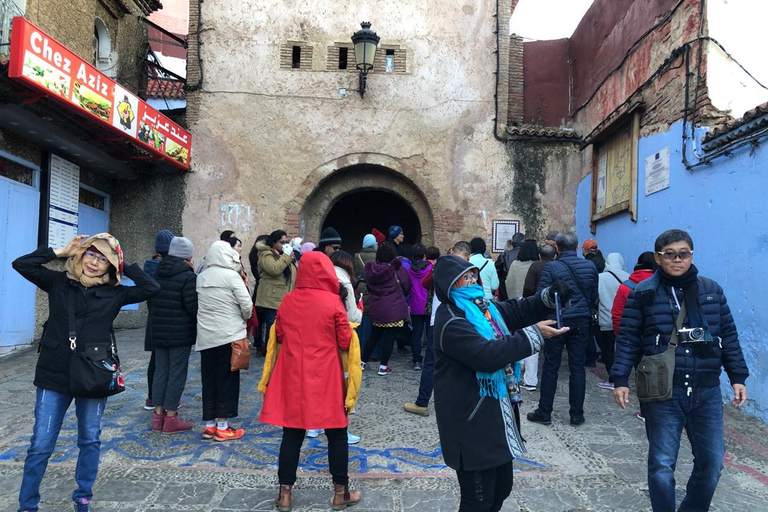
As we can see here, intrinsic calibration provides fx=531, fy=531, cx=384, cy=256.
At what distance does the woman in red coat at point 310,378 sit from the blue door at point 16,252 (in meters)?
6.01

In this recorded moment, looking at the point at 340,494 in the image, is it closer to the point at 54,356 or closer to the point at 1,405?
the point at 54,356

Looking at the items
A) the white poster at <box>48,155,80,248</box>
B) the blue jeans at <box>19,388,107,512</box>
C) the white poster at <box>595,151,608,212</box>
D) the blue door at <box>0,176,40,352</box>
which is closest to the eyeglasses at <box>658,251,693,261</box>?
the blue jeans at <box>19,388,107,512</box>

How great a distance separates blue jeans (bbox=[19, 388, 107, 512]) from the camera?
2.80 meters

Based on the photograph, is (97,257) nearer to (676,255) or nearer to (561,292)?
(561,292)

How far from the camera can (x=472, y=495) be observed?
2.31m

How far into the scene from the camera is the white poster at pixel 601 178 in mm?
8664

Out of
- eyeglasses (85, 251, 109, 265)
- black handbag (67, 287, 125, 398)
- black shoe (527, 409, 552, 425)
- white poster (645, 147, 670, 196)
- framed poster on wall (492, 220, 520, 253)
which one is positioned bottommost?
black shoe (527, 409, 552, 425)

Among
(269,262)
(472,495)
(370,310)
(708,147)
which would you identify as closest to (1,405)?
(269,262)

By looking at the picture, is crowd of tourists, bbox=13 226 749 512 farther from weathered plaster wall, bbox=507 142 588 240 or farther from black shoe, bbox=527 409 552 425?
weathered plaster wall, bbox=507 142 588 240

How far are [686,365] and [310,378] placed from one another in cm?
200

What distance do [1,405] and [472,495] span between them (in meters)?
4.97

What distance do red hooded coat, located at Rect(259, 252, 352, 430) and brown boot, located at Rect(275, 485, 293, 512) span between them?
398 millimetres

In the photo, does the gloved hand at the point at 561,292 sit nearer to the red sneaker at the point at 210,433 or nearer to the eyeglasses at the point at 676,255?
the eyeglasses at the point at 676,255

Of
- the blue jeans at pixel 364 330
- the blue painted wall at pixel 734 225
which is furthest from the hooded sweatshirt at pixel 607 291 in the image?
the blue jeans at pixel 364 330
